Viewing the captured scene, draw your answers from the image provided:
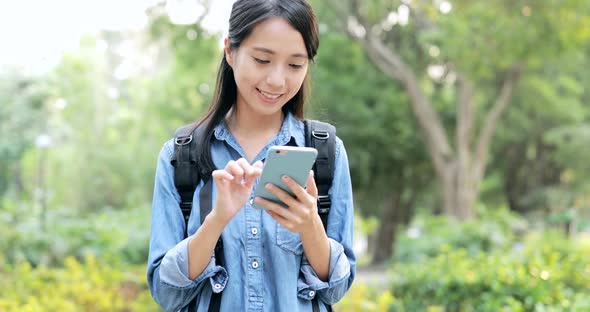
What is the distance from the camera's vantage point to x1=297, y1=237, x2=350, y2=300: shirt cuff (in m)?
1.81

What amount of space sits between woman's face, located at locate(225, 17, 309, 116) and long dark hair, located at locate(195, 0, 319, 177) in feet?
0.05

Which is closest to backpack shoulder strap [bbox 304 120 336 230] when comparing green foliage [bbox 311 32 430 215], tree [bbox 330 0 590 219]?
tree [bbox 330 0 590 219]

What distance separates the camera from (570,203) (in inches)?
742

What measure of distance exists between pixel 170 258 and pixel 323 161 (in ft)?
1.43

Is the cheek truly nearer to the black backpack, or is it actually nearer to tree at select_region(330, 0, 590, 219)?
the black backpack

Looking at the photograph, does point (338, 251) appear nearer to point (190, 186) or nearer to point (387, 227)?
point (190, 186)

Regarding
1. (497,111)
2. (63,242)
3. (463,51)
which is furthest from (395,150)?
(63,242)

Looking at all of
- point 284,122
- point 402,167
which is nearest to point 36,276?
point 284,122

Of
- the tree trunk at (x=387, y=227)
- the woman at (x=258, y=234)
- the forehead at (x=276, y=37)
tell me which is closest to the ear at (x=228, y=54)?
the woman at (x=258, y=234)

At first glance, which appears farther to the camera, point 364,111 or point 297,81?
point 364,111

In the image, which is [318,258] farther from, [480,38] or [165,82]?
[165,82]

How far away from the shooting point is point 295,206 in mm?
1633

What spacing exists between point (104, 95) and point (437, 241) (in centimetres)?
1462

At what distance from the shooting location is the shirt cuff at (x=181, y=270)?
173 cm
